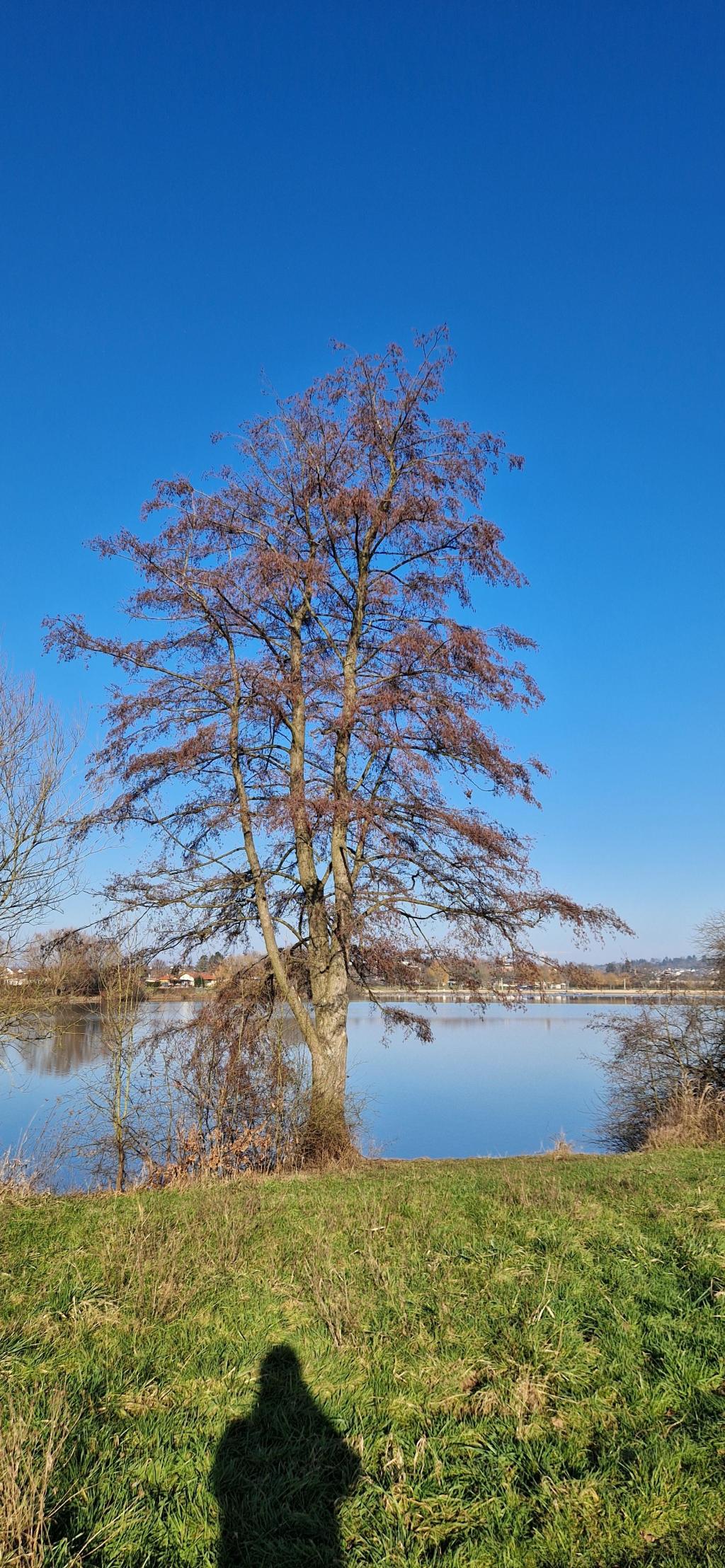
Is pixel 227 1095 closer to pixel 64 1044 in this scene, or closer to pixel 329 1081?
pixel 329 1081

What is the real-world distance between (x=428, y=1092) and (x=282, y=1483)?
21713mm

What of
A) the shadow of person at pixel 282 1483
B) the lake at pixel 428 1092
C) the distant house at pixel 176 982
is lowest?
the lake at pixel 428 1092

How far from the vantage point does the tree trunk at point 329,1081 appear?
1097cm

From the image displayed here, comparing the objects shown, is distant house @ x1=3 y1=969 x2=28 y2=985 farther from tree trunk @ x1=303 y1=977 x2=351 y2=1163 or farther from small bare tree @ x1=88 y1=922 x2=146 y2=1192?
tree trunk @ x1=303 y1=977 x2=351 y2=1163

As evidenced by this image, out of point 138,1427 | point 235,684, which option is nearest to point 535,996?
point 235,684

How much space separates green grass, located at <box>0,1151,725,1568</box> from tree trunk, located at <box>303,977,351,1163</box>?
4.50 meters

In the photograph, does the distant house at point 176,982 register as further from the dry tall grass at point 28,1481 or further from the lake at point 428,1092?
the dry tall grass at point 28,1481

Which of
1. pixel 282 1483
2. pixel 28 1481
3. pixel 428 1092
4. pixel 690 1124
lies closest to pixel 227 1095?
pixel 690 1124

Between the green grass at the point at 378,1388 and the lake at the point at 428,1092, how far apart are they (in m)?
5.63

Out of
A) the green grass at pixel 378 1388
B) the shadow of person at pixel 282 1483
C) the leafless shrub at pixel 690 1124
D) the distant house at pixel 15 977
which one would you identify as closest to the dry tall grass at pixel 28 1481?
the green grass at pixel 378 1388

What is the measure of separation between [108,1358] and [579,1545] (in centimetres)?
232

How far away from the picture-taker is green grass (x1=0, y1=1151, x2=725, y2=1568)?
9.88 ft

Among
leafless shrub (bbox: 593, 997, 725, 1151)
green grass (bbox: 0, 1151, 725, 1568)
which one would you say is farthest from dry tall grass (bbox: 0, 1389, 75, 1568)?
leafless shrub (bbox: 593, 997, 725, 1151)

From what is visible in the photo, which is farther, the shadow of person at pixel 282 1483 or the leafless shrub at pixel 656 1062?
the leafless shrub at pixel 656 1062
